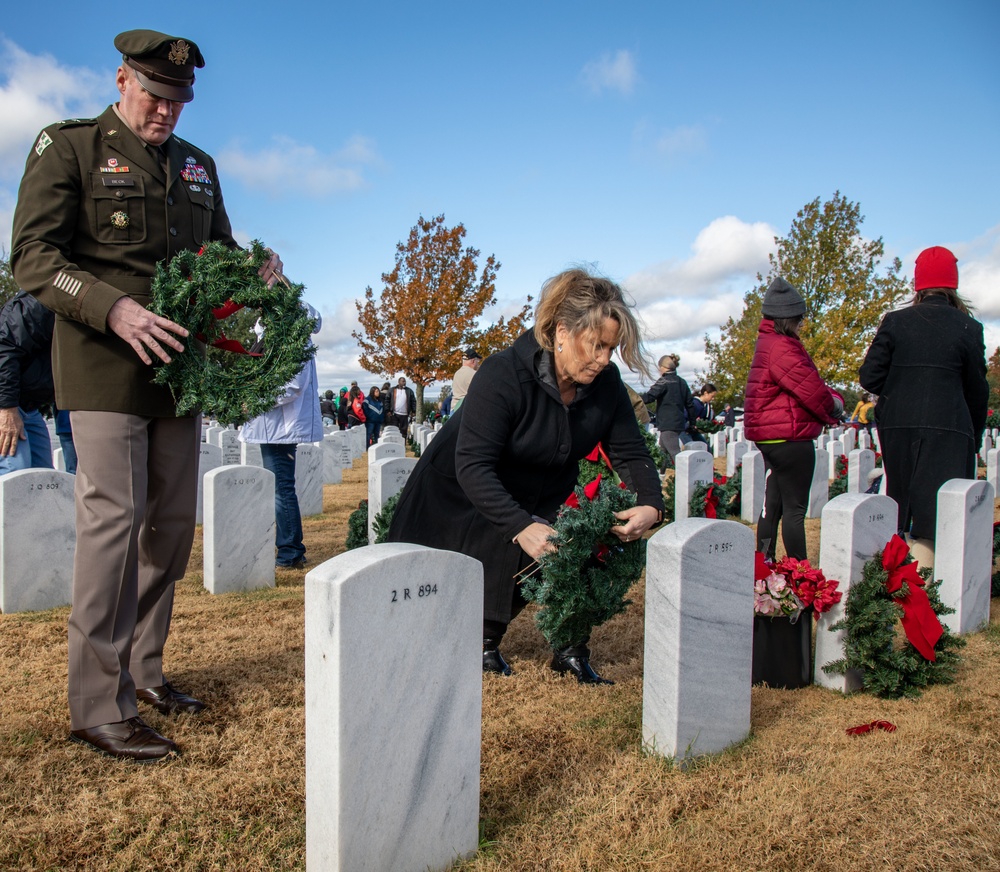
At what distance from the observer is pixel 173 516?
318 centimetres

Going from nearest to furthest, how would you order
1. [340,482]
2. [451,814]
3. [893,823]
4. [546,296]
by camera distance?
[451,814]
[893,823]
[546,296]
[340,482]

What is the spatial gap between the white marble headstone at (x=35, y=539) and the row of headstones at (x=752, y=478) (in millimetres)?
6045

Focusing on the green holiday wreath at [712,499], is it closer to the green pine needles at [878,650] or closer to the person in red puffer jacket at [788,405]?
the person in red puffer jacket at [788,405]

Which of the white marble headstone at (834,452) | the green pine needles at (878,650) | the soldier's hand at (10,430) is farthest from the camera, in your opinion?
the white marble headstone at (834,452)

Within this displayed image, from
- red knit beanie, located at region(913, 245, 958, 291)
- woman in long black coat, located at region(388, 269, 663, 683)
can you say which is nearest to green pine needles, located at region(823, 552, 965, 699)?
woman in long black coat, located at region(388, 269, 663, 683)

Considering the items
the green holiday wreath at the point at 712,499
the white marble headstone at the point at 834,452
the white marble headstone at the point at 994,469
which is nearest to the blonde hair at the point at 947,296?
the green holiday wreath at the point at 712,499

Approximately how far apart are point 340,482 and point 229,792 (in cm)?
1176

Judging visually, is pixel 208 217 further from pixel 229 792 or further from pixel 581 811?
pixel 581 811

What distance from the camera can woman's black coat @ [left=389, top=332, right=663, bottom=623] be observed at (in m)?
3.36

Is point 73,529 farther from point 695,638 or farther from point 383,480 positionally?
point 695,638

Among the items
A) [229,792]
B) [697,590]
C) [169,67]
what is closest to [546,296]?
[697,590]

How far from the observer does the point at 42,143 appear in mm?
2826

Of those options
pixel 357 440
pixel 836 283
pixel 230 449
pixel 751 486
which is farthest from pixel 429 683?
pixel 836 283

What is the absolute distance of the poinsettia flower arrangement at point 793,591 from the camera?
3.84 metres
